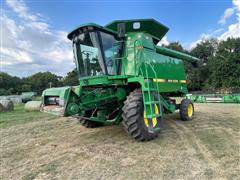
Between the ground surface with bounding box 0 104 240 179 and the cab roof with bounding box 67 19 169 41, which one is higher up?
the cab roof with bounding box 67 19 169 41

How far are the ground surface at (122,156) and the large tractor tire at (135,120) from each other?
0.23m

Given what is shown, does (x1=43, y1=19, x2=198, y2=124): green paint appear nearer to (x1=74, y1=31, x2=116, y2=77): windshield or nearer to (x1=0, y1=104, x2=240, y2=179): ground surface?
(x1=74, y1=31, x2=116, y2=77): windshield

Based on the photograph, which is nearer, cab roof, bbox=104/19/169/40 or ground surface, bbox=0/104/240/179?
ground surface, bbox=0/104/240/179

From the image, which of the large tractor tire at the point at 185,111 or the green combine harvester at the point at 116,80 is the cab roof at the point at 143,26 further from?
the large tractor tire at the point at 185,111

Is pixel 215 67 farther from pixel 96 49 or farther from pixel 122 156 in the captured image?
pixel 122 156

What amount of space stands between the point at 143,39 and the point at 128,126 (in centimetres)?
293

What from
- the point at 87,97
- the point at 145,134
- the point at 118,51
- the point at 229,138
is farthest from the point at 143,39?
the point at 229,138

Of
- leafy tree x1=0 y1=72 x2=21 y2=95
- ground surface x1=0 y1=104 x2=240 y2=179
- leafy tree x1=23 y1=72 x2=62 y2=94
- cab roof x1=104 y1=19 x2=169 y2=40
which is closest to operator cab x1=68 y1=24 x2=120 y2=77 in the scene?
cab roof x1=104 y1=19 x2=169 y2=40

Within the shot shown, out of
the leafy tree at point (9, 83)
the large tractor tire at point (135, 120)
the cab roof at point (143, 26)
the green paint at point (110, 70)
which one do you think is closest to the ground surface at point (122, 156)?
the large tractor tire at point (135, 120)

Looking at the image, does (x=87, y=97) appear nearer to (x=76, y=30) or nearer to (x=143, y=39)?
(x=76, y=30)

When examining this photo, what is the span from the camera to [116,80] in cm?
595

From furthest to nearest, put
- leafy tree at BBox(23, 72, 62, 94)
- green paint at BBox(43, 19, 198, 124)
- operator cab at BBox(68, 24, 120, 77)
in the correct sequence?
leafy tree at BBox(23, 72, 62, 94) → operator cab at BBox(68, 24, 120, 77) → green paint at BBox(43, 19, 198, 124)

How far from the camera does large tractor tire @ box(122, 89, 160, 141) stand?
5.09 m

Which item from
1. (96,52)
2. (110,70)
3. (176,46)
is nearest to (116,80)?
(110,70)
